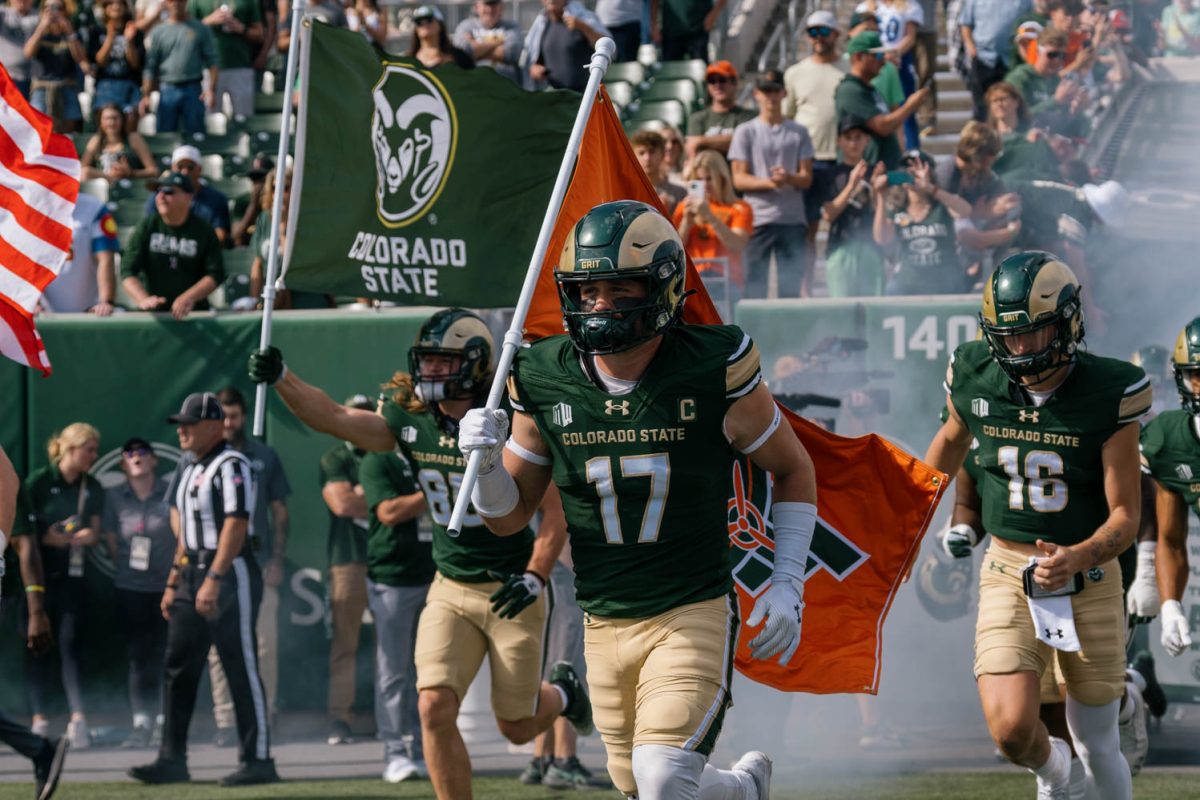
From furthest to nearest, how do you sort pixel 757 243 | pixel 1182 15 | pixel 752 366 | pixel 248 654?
pixel 1182 15, pixel 757 243, pixel 248 654, pixel 752 366

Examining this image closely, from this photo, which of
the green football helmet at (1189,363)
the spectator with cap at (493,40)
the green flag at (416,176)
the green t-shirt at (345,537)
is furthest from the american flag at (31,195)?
the spectator with cap at (493,40)

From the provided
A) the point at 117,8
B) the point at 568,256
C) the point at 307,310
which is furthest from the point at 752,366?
the point at 117,8

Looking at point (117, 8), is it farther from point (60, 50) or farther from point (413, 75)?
point (413, 75)

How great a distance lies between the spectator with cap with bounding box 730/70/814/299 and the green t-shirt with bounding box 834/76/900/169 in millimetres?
519

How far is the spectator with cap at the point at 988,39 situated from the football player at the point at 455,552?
266 inches

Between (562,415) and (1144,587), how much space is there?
320cm

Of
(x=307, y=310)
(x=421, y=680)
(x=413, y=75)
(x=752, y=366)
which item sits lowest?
(x=421, y=680)

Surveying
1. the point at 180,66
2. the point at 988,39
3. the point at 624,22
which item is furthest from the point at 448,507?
the point at 180,66

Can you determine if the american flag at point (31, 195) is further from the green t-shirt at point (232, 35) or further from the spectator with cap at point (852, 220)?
the green t-shirt at point (232, 35)

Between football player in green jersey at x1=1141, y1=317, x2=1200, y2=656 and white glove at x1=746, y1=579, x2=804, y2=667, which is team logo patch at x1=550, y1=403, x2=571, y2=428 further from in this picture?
football player in green jersey at x1=1141, y1=317, x2=1200, y2=656

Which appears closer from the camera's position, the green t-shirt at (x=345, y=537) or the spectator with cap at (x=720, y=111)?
the green t-shirt at (x=345, y=537)

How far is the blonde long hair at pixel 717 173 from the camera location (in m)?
10.7

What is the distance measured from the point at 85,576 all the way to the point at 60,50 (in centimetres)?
639

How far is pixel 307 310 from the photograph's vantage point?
407 inches
